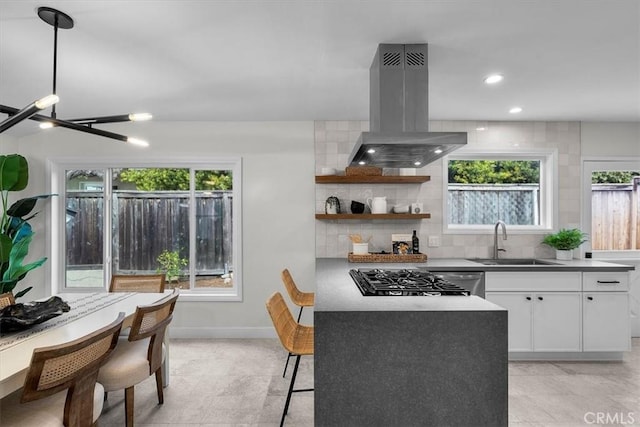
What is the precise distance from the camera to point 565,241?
3.63 meters

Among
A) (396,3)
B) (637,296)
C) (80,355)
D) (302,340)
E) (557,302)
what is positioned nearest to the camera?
(80,355)

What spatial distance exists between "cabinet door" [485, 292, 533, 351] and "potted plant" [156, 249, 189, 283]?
3251mm

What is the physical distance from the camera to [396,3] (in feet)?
5.80

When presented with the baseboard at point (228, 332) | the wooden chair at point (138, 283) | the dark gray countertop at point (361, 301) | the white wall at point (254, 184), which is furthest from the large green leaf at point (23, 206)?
the dark gray countertop at point (361, 301)

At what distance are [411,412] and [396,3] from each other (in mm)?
1933

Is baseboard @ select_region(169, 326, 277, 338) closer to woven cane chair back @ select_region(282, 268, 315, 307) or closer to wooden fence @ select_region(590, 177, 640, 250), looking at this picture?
woven cane chair back @ select_region(282, 268, 315, 307)

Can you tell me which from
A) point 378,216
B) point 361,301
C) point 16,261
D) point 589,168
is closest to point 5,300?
point 16,261

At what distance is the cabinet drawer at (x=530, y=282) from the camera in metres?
3.23

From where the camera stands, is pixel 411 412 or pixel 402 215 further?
pixel 402 215

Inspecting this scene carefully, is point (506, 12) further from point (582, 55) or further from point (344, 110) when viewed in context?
point (344, 110)

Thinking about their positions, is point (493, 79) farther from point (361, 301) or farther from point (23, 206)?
point (23, 206)

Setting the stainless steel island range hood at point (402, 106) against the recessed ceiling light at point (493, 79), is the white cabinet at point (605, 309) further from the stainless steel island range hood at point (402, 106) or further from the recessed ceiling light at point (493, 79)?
Result: the stainless steel island range hood at point (402, 106)

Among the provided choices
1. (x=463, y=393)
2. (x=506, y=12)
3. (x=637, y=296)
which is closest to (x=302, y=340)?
(x=463, y=393)

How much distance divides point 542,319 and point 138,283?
3.67m
